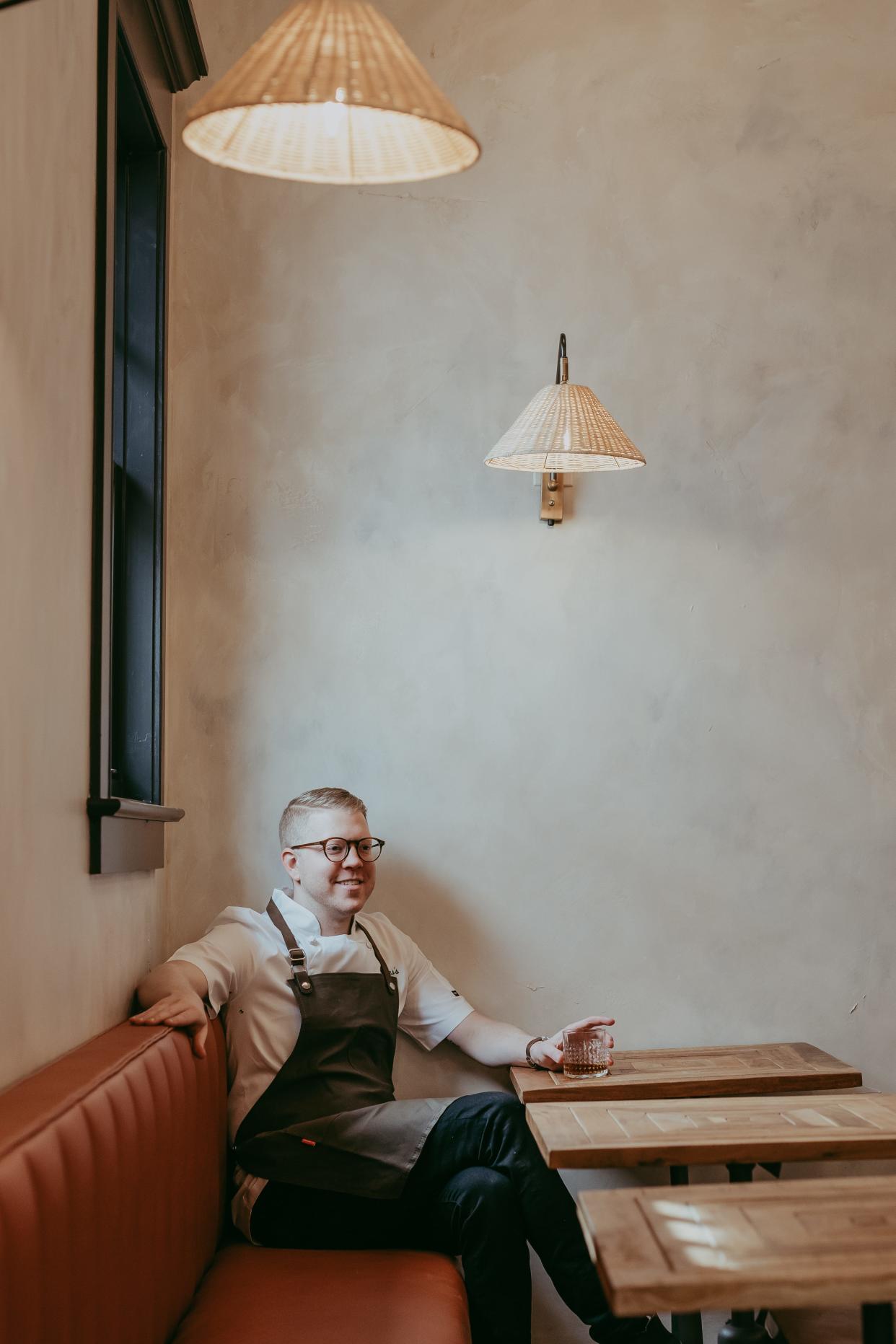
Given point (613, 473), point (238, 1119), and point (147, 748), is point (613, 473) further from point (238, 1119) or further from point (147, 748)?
point (238, 1119)

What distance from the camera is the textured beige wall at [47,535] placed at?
170cm

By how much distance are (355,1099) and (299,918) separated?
1.43ft

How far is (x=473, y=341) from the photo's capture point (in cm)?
318

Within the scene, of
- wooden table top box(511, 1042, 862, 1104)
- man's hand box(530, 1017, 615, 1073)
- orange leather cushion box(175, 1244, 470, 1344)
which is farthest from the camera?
man's hand box(530, 1017, 615, 1073)

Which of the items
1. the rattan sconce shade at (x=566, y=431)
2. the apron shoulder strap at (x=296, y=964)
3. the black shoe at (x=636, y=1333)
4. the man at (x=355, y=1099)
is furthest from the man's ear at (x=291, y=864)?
the black shoe at (x=636, y=1333)

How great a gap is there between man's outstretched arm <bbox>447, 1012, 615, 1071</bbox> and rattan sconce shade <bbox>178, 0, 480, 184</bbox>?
196cm

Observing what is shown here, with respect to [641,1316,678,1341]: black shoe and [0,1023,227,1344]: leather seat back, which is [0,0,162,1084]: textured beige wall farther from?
[641,1316,678,1341]: black shoe

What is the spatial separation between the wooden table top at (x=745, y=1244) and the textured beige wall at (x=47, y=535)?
875 mm

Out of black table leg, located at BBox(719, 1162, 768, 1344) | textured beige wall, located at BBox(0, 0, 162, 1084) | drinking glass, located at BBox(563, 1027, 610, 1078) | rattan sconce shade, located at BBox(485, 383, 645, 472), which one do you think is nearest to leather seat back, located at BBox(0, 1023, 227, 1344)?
textured beige wall, located at BBox(0, 0, 162, 1084)

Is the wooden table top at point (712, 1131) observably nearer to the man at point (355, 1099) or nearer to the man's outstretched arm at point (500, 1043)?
the man at point (355, 1099)

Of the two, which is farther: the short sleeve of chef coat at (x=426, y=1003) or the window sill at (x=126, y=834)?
the short sleeve of chef coat at (x=426, y=1003)

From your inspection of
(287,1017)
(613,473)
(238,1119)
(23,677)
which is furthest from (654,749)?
(23,677)

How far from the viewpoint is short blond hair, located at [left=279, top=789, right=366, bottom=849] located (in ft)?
9.31

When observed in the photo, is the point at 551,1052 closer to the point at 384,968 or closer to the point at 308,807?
the point at 384,968
